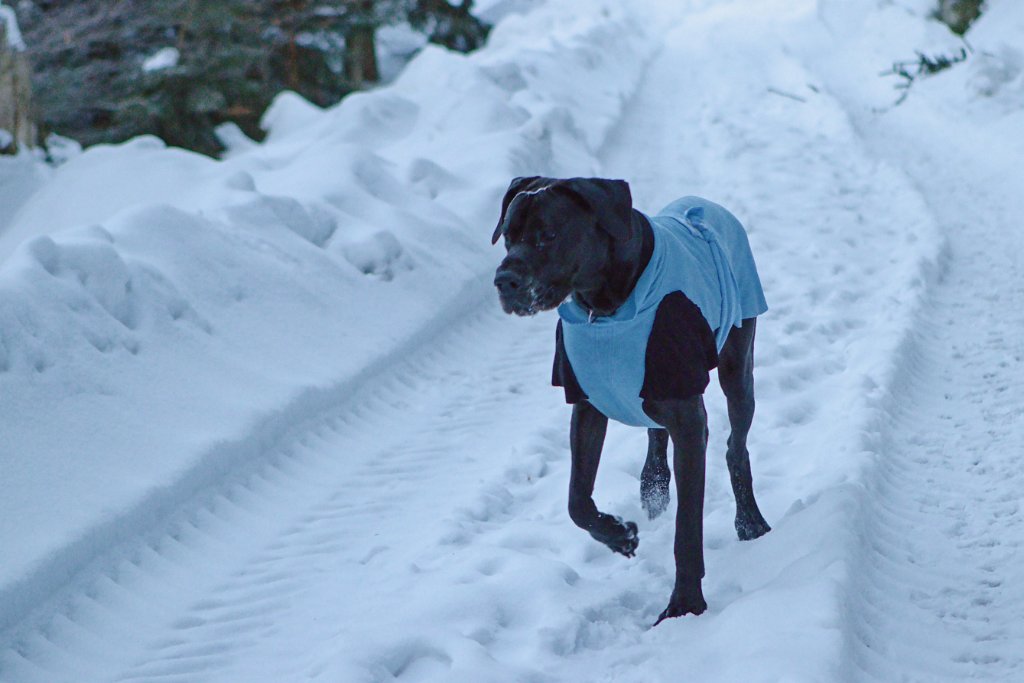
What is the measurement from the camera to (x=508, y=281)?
2.90 m

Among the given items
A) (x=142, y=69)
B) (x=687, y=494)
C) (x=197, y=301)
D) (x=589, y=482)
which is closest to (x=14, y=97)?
(x=142, y=69)

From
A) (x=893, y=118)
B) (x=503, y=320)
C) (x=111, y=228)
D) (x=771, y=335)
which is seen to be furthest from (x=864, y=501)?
(x=893, y=118)

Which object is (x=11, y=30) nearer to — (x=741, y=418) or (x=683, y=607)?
(x=741, y=418)

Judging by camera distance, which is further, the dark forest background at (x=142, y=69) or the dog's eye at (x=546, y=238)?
the dark forest background at (x=142, y=69)

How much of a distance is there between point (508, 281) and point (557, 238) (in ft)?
0.67

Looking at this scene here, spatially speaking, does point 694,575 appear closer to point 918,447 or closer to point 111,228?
point 918,447

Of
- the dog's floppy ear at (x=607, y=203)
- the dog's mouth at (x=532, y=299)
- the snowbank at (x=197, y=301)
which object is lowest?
the snowbank at (x=197, y=301)

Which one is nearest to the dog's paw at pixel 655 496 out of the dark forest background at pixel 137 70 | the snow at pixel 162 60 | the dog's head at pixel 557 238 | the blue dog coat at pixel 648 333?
the blue dog coat at pixel 648 333

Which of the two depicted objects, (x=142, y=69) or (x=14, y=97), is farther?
(x=142, y=69)

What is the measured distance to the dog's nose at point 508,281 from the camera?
2.90m

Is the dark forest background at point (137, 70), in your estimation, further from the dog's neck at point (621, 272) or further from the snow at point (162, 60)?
the dog's neck at point (621, 272)

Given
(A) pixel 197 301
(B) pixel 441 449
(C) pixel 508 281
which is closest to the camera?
(C) pixel 508 281

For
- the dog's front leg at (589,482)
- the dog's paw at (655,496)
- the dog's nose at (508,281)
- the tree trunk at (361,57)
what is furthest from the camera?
the tree trunk at (361,57)

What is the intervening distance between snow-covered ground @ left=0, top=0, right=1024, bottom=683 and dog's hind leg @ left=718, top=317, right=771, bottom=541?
97mm
